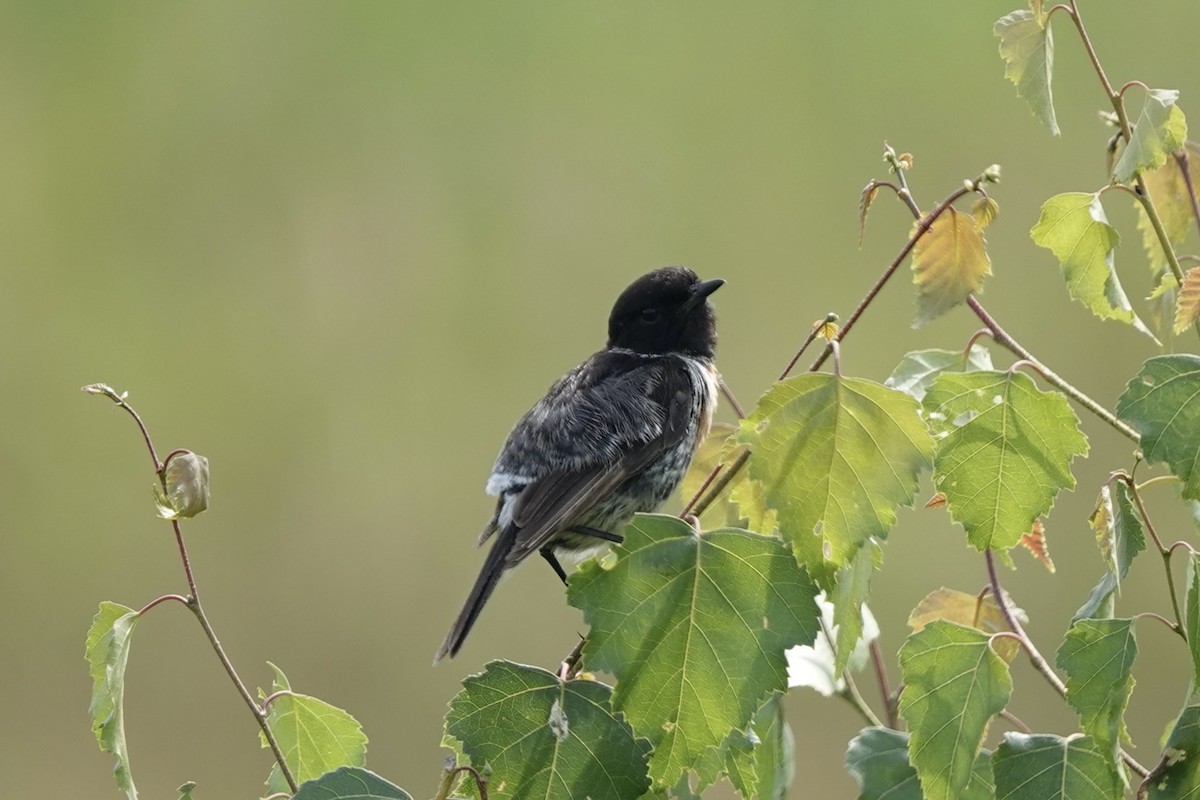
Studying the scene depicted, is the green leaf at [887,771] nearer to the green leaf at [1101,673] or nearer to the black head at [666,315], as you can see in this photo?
the green leaf at [1101,673]

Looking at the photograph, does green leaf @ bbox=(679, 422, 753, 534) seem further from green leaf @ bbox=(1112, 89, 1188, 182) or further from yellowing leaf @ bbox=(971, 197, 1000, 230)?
green leaf @ bbox=(1112, 89, 1188, 182)

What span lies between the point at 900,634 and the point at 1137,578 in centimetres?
136

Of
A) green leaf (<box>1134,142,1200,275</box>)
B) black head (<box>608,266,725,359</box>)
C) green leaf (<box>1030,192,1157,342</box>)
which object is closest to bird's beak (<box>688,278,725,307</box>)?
black head (<box>608,266,725,359</box>)

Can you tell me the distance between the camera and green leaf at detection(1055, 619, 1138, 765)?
4.07 feet

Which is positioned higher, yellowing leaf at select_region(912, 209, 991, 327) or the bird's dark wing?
yellowing leaf at select_region(912, 209, 991, 327)

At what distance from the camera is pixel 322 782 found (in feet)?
4.44

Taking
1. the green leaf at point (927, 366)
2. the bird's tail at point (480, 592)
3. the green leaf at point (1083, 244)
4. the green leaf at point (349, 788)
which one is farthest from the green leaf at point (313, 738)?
the green leaf at point (1083, 244)

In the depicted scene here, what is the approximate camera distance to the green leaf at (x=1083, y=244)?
5.06ft

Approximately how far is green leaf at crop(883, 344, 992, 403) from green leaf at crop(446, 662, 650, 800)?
0.63 meters

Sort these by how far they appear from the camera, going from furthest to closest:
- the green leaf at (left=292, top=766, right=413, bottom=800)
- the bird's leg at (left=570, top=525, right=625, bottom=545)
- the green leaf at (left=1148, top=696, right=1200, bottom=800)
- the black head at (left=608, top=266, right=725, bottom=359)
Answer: the black head at (left=608, top=266, right=725, bottom=359) < the bird's leg at (left=570, top=525, right=625, bottom=545) < the green leaf at (left=292, top=766, right=413, bottom=800) < the green leaf at (left=1148, top=696, right=1200, bottom=800)

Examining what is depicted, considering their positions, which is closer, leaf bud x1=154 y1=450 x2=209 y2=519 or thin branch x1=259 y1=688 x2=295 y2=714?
leaf bud x1=154 y1=450 x2=209 y2=519

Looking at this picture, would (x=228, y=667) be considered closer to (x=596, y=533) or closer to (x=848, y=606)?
(x=848, y=606)

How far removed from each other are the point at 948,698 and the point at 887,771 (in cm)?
17

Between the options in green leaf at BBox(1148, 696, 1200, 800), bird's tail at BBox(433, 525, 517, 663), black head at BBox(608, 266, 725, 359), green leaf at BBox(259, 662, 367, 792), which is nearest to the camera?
green leaf at BBox(1148, 696, 1200, 800)
